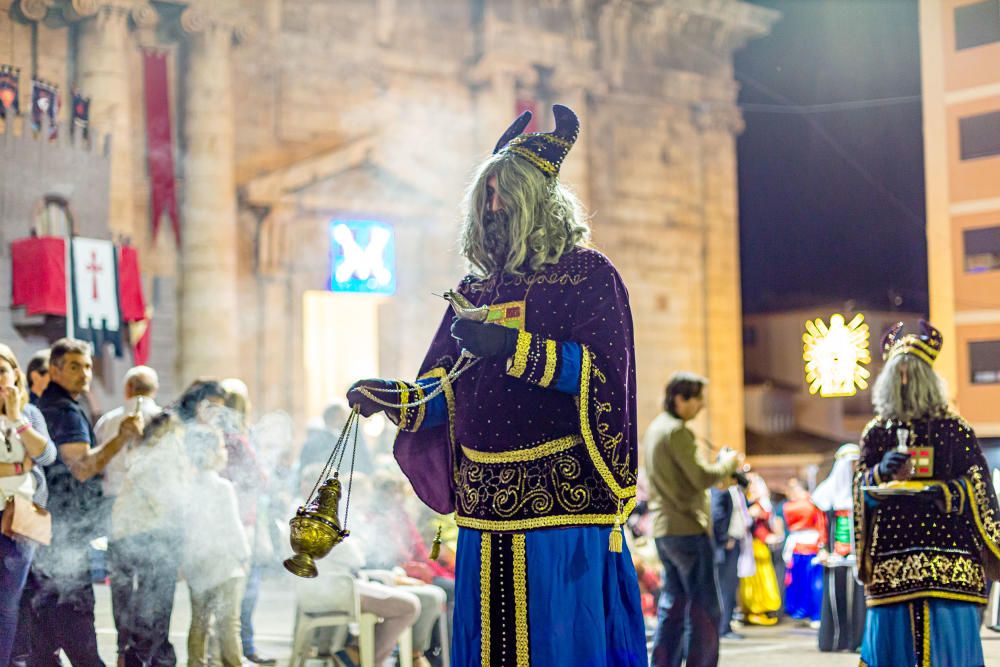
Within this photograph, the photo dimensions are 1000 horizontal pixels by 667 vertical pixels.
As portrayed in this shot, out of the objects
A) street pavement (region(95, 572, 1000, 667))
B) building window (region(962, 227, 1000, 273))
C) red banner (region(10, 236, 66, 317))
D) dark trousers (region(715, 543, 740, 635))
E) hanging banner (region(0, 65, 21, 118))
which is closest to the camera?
street pavement (region(95, 572, 1000, 667))

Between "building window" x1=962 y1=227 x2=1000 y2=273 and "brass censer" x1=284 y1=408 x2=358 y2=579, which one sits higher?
"building window" x1=962 y1=227 x2=1000 y2=273

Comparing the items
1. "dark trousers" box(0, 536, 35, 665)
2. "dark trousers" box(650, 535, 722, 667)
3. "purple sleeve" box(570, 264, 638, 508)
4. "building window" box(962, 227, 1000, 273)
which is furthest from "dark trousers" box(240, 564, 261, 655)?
"building window" box(962, 227, 1000, 273)

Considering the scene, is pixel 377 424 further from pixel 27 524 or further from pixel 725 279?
pixel 27 524

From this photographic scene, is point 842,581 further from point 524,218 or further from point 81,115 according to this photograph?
point 81,115

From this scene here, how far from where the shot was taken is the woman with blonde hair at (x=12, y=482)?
491 centimetres

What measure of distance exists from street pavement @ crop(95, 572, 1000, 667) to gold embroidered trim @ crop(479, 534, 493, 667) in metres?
3.15

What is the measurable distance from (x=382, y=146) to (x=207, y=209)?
267 centimetres

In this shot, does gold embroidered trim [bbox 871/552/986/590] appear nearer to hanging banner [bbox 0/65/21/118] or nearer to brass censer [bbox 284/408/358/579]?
brass censer [bbox 284/408/358/579]

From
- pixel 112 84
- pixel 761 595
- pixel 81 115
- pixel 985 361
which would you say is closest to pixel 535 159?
pixel 985 361

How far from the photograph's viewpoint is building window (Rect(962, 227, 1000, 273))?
29.4 ft

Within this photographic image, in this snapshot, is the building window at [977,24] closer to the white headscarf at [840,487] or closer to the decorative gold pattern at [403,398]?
the white headscarf at [840,487]

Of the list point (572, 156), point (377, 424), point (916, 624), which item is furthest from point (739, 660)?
point (572, 156)

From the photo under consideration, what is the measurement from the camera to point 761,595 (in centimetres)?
1003

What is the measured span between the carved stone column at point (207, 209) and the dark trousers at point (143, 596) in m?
8.86
